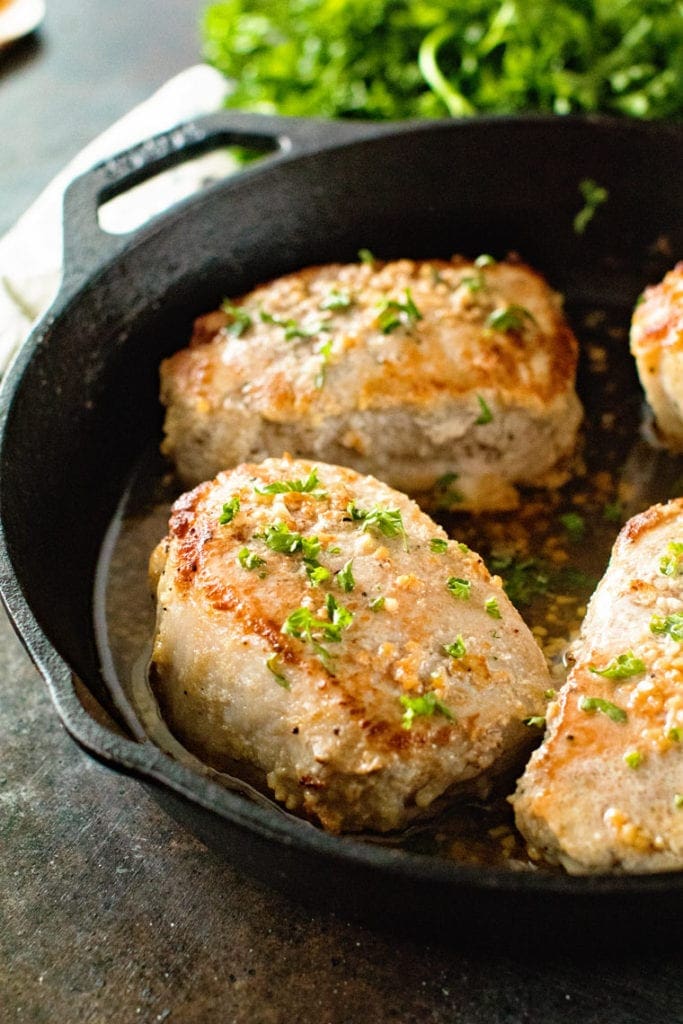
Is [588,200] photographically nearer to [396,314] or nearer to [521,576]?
[396,314]

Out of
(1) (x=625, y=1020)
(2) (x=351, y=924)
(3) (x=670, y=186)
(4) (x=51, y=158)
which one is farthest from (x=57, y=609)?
(4) (x=51, y=158)

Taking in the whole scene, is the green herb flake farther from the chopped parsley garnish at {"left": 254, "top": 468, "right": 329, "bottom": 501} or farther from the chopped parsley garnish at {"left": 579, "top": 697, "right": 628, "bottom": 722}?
the chopped parsley garnish at {"left": 579, "top": 697, "right": 628, "bottom": 722}

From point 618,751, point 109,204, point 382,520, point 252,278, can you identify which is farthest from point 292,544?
point 109,204

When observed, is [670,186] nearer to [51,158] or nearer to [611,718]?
[611,718]

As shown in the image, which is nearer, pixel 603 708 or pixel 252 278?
pixel 603 708

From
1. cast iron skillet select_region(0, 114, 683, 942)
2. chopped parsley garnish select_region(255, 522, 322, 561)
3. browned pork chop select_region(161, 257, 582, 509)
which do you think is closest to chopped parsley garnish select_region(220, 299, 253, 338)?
browned pork chop select_region(161, 257, 582, 509)

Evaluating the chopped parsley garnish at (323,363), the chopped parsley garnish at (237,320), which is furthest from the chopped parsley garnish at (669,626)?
the chopped parsley garnish at (237,320)
